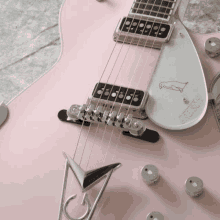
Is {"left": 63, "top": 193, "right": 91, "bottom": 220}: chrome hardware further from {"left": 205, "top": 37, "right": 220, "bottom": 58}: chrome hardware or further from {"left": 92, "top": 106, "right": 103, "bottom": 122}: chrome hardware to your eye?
{"left": 205, "top": 37, "right": 220, "bottom": 58}: chrome hardware

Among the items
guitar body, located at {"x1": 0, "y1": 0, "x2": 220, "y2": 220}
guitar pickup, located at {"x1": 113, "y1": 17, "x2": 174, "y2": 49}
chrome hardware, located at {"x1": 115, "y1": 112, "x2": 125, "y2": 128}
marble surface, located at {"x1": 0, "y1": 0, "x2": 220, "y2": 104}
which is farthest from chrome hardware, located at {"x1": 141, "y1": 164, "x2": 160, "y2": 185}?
marble surface, located at {"x1": 0, "y1": 0, "x2": 220, "y2": 104}

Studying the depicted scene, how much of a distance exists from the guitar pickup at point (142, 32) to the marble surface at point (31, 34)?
349mm

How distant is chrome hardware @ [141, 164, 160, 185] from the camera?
0.55 meters

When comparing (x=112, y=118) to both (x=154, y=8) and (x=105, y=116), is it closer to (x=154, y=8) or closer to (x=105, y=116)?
(x=105, y=116)

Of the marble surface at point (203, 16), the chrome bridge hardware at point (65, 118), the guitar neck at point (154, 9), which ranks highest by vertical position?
the guitar neck at point (154, 9)

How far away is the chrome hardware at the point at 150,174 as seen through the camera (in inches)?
21.8

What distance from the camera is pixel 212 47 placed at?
70 centimetres

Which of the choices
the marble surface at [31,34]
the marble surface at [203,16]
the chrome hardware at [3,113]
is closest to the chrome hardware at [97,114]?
the chrome hardware at [3,113]

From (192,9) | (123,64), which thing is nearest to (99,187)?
(123,64)

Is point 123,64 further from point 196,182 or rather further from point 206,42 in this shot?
point 196,182

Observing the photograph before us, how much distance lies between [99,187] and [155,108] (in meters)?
0.23

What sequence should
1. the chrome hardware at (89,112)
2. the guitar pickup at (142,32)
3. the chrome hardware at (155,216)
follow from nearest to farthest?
the chrome hardware at (155,216) → the chrome hardware at (89,112) → the guitar pickup at (142,32)

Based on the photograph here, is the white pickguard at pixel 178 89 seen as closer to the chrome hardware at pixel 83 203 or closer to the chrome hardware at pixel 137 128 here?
the chrome hardware at pixel 137 128

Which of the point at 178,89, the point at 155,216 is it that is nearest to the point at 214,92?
the point at 178,89
